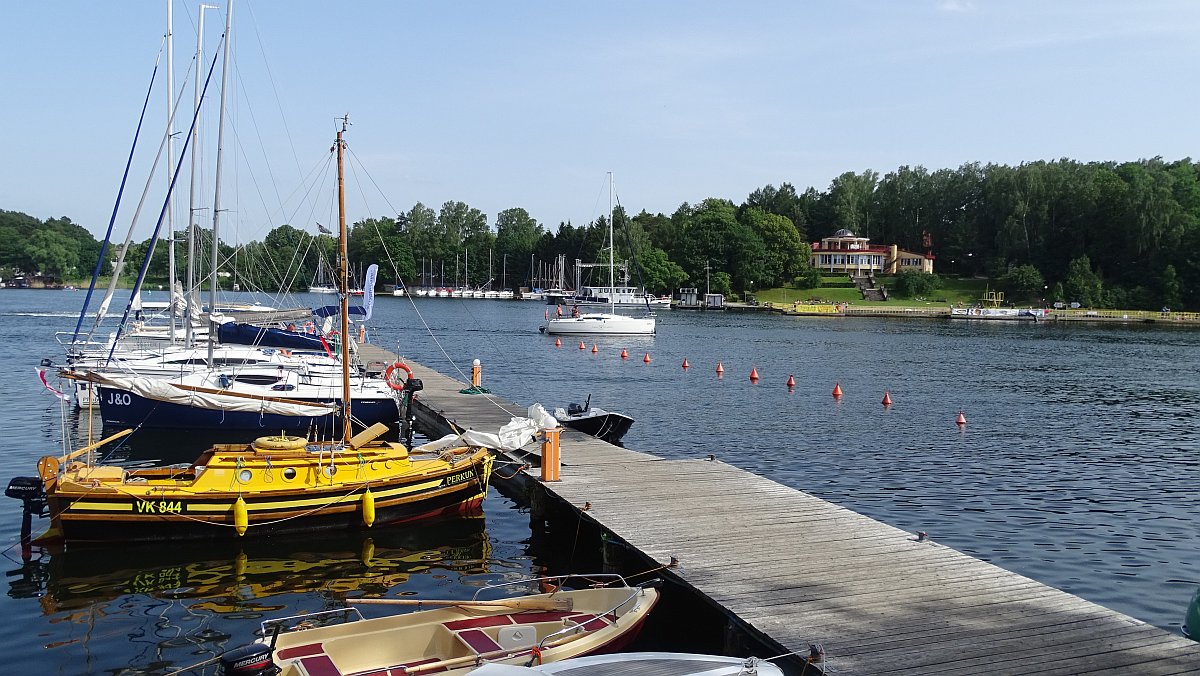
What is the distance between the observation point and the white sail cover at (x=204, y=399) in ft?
81.8

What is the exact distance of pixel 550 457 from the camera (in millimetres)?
17469

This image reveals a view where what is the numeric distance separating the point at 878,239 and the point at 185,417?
5950 inches

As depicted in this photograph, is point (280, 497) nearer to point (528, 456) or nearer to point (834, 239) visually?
point (528, 456)

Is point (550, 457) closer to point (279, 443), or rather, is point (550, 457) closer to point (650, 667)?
point (279, 443)

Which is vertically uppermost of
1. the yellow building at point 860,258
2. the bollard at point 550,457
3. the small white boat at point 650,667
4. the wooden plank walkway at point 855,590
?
the yellow building at point 860,258

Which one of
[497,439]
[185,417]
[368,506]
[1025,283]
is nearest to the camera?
[368,506]

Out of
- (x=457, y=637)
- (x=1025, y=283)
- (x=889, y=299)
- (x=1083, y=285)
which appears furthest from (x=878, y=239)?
(x=457, y=637)

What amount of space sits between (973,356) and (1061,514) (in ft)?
141

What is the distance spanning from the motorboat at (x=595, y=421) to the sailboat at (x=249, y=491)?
262 inches

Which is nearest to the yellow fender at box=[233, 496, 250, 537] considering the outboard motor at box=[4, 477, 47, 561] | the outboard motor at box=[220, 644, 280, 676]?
the outboard motor at box=[4, 477, 47, 561]

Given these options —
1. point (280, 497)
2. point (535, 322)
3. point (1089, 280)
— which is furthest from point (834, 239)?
point (280, 497)

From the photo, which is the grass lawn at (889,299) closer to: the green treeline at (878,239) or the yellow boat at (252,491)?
the green treeline at (878,239)

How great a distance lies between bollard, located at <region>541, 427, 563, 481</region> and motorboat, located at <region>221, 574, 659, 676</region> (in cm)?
607

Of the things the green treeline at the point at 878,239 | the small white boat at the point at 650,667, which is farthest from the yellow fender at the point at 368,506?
the green treeline at the point at 878,239
